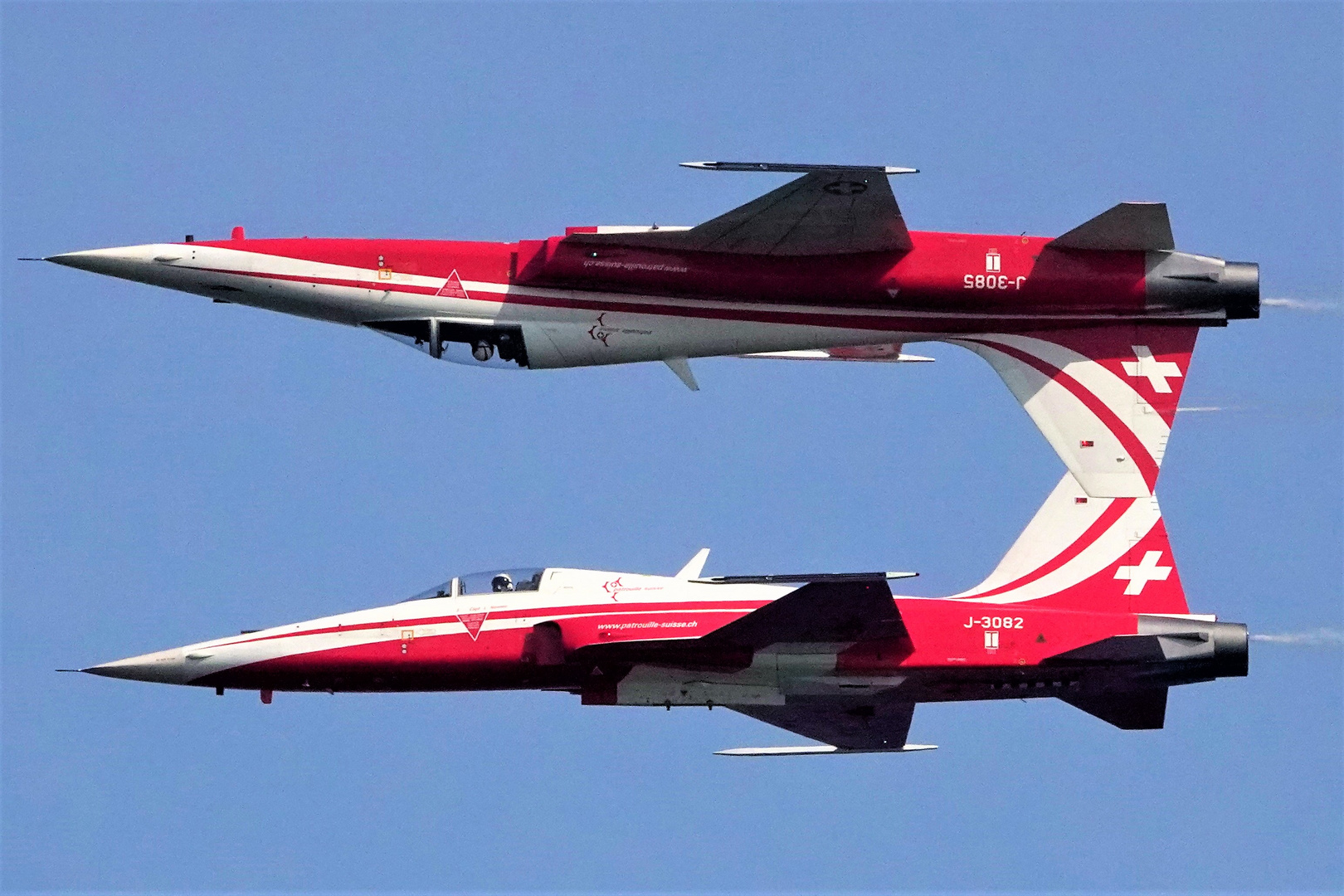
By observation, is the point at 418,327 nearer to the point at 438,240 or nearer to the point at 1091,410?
the point at 438,240

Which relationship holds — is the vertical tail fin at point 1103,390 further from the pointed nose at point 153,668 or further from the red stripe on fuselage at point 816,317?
the pointed nose at point 153,668

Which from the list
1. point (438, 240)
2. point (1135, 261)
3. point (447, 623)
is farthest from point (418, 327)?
point (1135, 261)

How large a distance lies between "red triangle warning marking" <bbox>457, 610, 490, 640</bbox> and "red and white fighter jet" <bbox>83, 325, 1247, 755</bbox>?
1.4 inches

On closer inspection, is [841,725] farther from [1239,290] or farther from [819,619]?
[1239,290]

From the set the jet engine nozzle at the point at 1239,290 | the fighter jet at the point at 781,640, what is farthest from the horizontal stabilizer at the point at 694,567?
the jet engine nozzle at the point at 1239,290

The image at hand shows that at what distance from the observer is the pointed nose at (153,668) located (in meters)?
37.2

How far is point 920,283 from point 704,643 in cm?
495

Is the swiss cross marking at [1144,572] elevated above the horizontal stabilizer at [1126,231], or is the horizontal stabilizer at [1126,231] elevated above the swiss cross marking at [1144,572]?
the horizontal stabilizer at [1126,231]

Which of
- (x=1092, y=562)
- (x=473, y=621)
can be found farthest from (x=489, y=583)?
(x=1092, y=562)

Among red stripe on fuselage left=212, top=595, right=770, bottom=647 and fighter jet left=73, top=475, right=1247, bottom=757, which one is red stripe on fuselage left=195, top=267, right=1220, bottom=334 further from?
red stripe on fuselage left=212, top=595, right=770, bottom=647

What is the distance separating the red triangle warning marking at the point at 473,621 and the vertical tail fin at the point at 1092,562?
560cm

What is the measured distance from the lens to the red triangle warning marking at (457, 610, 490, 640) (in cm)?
3691

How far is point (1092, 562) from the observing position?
1452 inches

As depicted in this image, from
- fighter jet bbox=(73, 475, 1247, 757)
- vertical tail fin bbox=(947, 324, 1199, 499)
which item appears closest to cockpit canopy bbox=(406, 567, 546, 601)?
fighter jet bbox=(73, 475, 1247, 757)
